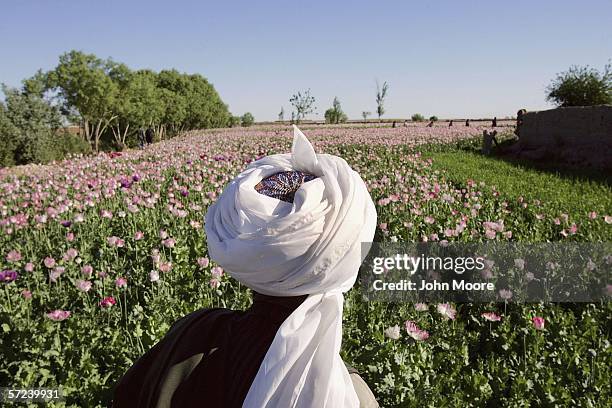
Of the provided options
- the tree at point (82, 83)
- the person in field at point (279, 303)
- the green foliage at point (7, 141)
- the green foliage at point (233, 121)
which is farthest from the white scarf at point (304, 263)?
the green foliage at point (233, 121)

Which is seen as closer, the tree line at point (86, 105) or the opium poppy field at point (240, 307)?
the opium poppy field at point (240, 307)

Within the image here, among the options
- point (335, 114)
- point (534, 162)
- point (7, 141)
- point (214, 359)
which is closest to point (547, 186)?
point (534, 162)

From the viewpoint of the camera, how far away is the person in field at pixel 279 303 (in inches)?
49.7

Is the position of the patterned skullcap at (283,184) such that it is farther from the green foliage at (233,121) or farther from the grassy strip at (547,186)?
the green foliage at (233,121)

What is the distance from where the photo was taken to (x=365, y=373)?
290 cm

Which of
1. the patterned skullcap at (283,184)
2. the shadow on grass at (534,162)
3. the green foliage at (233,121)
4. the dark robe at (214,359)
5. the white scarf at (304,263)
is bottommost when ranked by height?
the shadow on grass at (534,162)

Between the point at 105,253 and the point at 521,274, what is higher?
the point at 105,253

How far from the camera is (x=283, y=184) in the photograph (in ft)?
4.73

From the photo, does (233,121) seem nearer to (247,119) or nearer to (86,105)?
(247,119)

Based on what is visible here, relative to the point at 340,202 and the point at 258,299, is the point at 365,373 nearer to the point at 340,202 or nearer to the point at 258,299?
the point at 258,299

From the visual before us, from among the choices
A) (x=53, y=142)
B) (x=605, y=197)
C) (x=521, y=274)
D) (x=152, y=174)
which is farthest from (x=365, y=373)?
(x=53, y=142)

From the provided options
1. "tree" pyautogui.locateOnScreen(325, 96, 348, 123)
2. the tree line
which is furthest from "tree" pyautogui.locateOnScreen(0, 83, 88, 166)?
"tree" pyautogui.locateOnScreen(325, 96, 348, 123)

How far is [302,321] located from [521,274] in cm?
387

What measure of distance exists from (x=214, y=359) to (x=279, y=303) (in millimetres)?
257
